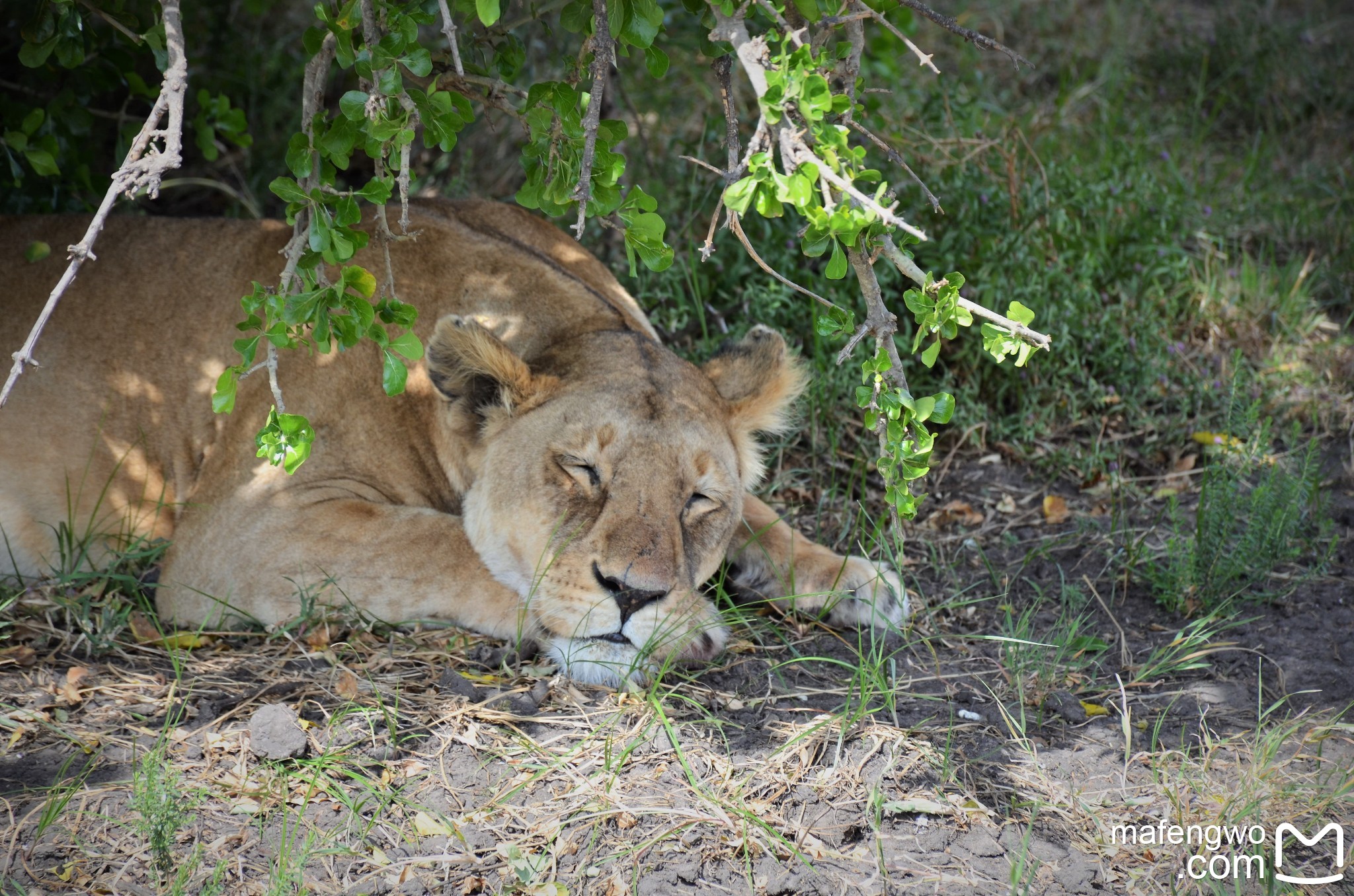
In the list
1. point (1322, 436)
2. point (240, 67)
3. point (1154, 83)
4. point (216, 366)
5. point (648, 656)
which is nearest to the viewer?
point (648, 656)

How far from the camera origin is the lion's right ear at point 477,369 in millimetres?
3404

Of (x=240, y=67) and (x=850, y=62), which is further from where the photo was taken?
(x=240, y=67)

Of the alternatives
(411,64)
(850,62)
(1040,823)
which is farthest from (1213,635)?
(411,64)

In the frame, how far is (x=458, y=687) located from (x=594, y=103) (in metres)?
1.56

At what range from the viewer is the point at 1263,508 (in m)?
3.85

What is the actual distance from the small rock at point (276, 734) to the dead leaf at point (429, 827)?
1.25 ft

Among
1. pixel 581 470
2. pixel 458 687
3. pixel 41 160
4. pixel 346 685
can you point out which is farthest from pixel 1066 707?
pixel 41 160

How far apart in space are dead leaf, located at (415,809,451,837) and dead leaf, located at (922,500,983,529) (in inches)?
93.8

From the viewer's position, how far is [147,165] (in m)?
2.66

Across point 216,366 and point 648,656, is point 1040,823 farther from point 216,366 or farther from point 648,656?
point 216,366

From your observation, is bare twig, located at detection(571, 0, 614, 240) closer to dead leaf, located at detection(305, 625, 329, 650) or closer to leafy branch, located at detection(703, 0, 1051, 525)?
leafy branch, located at detection(703, 0, 1051, 525)

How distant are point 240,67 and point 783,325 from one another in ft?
10.9

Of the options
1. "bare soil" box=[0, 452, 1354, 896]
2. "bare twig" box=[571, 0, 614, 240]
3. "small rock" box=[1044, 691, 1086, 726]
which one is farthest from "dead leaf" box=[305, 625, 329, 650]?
"small rock" box=[1044, 691, 1086, 726]

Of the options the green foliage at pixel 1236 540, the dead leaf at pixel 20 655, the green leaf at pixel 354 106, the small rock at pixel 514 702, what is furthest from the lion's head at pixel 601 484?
the green foliage at pixel 1236 540
